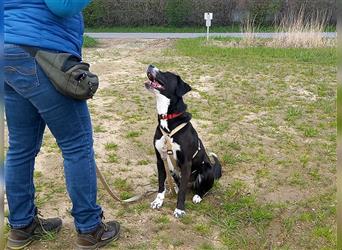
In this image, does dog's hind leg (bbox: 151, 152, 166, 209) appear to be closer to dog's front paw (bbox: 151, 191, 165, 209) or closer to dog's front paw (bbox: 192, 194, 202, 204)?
dog's front paw (bbox: 151, 191, 165, 209)

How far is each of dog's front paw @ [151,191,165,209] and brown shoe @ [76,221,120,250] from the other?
0.47m

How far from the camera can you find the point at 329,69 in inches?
322

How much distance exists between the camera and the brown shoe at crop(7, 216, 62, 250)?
2.57 m

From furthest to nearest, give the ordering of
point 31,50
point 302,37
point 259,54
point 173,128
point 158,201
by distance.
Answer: point 302,37 → point 259,54 → point 158,201 → point 173,128 → point 31,50

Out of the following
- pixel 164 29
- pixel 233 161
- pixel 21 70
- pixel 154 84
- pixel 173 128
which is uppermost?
pixel 21 70

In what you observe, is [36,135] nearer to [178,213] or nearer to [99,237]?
[99,237]

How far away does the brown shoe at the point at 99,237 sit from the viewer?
2.53 m

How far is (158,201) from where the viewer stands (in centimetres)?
322

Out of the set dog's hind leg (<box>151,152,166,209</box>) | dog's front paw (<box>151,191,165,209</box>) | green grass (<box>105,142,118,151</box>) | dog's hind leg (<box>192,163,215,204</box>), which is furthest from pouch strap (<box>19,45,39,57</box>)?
green grass (<box>105,142,118,151</box>)

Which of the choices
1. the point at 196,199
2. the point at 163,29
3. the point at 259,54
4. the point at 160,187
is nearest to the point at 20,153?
the point at 160,187

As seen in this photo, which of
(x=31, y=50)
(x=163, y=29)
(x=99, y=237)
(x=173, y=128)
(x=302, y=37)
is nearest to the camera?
(x=31, y=50)

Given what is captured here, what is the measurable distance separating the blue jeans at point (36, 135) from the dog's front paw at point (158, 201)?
689 millimetres

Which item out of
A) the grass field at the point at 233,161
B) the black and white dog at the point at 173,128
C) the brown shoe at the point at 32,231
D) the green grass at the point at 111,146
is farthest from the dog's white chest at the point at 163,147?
the green grass at the point at 111,146

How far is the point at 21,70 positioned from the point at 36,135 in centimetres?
44
